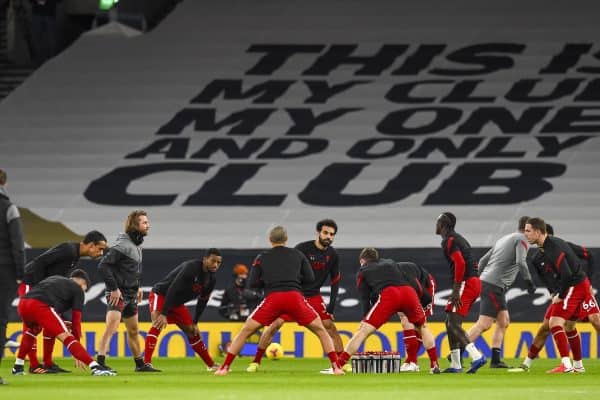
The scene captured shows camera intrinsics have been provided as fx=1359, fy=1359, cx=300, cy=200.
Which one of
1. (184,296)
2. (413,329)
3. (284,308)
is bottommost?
(413,329)

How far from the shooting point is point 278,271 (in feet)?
50.2

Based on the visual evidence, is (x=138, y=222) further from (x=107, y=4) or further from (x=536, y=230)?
(x=107, y=4)

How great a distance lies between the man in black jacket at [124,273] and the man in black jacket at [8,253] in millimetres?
3299

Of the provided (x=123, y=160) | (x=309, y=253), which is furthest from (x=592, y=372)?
(x=123, y=160)

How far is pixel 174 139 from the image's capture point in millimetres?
28891

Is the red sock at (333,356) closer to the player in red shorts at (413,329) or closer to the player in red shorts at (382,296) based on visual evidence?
the player in red shorts at (382,296)

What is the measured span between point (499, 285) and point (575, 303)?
5.70ft

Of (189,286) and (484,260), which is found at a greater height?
(484,260)

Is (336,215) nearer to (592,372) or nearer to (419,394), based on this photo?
(592,372)

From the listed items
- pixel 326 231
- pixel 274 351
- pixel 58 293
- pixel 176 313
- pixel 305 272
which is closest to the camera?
pixel 58 293

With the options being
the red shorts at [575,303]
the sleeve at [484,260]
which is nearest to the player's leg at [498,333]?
the sleeve at [484,260]

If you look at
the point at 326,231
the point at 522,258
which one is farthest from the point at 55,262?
the point at 522,258

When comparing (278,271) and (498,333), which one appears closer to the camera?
(278,271)

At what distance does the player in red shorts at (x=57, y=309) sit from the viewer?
15.0 metres
